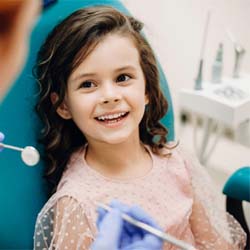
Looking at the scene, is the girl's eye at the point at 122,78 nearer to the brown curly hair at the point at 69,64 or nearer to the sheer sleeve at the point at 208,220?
the brown curly hair at the point at 69,64

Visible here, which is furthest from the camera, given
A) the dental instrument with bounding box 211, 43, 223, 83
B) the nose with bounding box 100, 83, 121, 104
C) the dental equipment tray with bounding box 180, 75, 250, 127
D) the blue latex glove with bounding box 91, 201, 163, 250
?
the dental instrument with bounding box 211, 43, 223, 83

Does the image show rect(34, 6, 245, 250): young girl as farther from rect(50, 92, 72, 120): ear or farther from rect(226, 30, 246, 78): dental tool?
rect(226, 30, 246, 78): dental tool

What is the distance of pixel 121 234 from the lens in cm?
69

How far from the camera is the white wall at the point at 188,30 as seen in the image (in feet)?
3.72

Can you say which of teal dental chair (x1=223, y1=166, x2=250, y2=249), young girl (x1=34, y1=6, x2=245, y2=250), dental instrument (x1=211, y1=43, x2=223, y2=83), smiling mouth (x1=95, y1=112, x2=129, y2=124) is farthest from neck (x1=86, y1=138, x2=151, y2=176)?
dental instrument (x1=211, y1=43, x2=223, y2=83)

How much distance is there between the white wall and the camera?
1134 millimetres

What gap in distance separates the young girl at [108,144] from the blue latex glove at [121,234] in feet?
0.50

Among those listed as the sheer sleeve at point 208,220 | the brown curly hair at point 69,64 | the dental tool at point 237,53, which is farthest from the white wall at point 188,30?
the sheer sleeve at point 208,220

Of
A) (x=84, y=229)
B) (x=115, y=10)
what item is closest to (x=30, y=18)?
(x=115, y=10)

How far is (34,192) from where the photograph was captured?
938mm

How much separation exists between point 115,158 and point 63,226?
0.20 meters

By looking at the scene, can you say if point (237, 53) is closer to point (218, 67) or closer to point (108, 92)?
point (218, 67)

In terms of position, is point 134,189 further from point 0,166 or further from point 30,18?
point 30,18

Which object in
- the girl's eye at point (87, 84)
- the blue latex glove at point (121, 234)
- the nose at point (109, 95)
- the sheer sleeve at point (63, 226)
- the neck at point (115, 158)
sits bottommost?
the sheer sleeve at point (63, 226)
